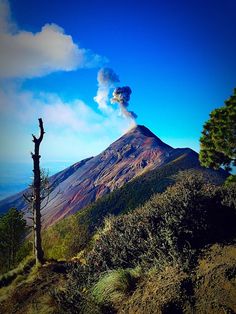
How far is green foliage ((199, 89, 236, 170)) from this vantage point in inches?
925

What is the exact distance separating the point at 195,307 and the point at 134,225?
11.3ft

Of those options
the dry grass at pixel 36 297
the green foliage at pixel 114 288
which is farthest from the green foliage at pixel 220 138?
the green foliage at pixel 114 288

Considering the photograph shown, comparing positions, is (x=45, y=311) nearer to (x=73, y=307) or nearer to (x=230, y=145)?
(x=73, y=307)

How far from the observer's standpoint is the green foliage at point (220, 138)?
23.5 meters

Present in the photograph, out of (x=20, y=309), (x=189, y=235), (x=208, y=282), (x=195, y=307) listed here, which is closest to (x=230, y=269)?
(x=208, y=282)

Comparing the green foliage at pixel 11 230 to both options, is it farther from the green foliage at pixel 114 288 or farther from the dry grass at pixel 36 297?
the green foliage at pixel 114 288

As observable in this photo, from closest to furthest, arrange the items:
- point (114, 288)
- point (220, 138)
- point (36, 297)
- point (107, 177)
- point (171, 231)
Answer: point (114, 288) → point (171, 231) → point (36, 297) → point (220, 138) → point (107, 177)

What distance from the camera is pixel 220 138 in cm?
2411

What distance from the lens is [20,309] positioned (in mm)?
9312

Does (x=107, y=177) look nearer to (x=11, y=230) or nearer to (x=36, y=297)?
(x=11, y=230)

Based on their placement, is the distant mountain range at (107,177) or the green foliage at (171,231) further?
the distant mountain range at (107,177)

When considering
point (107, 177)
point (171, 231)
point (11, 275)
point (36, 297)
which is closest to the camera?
point (171, 231)

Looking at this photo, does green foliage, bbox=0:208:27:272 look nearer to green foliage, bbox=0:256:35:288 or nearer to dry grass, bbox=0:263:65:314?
green foliage, bbox=0:256:35:288

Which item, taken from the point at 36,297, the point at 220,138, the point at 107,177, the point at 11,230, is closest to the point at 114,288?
the point at 36,297
